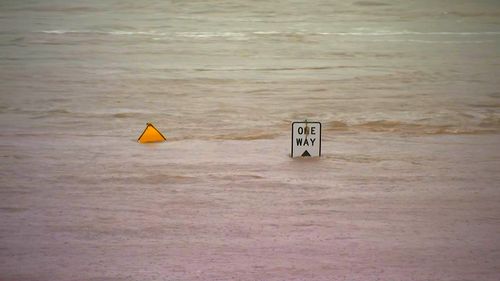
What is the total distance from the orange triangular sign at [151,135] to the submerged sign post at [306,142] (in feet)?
4.78

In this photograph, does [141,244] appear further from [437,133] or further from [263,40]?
[263,40]

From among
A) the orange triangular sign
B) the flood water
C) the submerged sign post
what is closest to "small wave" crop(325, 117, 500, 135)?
the flood water

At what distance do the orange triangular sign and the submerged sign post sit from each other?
1.46m

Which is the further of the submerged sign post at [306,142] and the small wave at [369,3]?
the small wave at [369,3]

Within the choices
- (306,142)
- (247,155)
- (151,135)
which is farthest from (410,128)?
(151,135)

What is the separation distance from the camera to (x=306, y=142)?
433 inches

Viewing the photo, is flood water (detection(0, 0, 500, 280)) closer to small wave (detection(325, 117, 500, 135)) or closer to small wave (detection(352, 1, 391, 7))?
small wave (detection(325, 117, 500, 135))

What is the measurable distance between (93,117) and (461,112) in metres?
3.95

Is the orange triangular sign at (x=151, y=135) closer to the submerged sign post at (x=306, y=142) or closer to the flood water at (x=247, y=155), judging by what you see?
the flood water at (x=247, y=155)

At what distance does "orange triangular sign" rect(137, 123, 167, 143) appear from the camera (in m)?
11.7

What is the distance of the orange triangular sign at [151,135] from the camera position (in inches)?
459

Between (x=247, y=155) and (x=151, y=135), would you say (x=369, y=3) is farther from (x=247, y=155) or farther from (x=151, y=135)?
(x=247, y=155)

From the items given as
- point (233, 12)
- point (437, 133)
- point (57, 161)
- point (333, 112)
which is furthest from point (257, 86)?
point (233, 12)

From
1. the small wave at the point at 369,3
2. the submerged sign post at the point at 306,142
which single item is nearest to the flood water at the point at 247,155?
the submerged sign post at the point at 306,142
